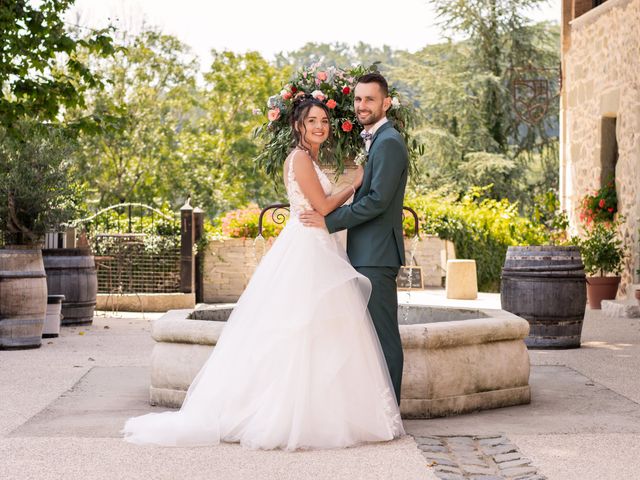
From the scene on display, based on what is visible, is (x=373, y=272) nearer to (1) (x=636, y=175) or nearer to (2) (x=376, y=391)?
(2) (x=376, y=391)

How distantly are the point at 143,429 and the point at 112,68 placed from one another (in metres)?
23.2

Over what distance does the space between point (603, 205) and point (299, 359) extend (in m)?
11.1

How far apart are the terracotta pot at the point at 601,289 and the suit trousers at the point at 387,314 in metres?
9.55

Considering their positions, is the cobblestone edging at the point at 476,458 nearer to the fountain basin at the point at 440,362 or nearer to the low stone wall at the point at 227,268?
the fountain basin at the point at 440,362

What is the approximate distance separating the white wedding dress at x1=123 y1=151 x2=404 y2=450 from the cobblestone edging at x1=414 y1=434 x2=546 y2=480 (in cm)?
29

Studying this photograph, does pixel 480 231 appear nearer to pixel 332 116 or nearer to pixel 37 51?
pixel 37 51

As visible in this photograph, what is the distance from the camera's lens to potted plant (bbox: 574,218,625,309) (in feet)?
47.5

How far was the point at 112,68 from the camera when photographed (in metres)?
27.3

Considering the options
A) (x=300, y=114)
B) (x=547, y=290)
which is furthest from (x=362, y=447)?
(x=547, y=290)

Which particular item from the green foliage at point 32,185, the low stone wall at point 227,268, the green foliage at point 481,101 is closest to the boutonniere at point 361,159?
the green foliage at point 32,185

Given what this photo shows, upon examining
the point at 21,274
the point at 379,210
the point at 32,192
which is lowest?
the point at 21,274

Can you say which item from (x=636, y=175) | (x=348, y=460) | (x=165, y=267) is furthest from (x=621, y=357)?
(x=165, y=267)

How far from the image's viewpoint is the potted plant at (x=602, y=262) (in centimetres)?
1449

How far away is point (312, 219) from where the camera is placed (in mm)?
5582
